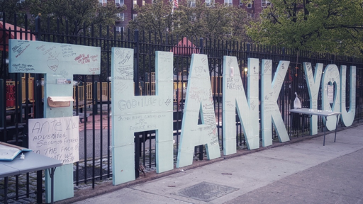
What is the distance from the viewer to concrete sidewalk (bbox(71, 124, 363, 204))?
5996mm

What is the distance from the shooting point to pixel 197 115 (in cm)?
827

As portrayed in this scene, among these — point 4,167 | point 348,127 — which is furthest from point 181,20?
point 4,167

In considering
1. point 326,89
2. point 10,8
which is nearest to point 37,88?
point 326,89

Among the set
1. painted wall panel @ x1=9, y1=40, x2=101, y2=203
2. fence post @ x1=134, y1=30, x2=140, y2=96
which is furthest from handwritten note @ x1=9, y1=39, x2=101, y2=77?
fence post @ x1=134, y1=30, x2=140, y2=96

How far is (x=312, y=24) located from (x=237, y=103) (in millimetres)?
5354

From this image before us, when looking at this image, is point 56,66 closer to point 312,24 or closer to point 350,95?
point 312,24

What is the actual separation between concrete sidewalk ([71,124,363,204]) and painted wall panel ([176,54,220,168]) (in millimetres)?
399

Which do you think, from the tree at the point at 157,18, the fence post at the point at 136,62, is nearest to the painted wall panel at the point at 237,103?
the fence post at the point at 136,62

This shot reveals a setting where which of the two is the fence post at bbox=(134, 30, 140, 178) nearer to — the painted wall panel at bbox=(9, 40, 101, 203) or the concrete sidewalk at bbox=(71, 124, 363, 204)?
the concrete sidewalk at bbox=(71, 124, 363, 204)

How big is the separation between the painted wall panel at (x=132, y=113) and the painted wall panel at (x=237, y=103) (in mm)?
1923

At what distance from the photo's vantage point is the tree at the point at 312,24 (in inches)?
511

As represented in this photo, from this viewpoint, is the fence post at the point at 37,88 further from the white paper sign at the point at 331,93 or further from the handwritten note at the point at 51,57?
the white paper sign at the point at 331,93

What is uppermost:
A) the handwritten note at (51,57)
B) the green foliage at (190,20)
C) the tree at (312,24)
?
the green foliage at (190,20)

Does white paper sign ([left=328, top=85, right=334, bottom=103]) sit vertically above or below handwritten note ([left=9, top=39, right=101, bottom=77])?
below
